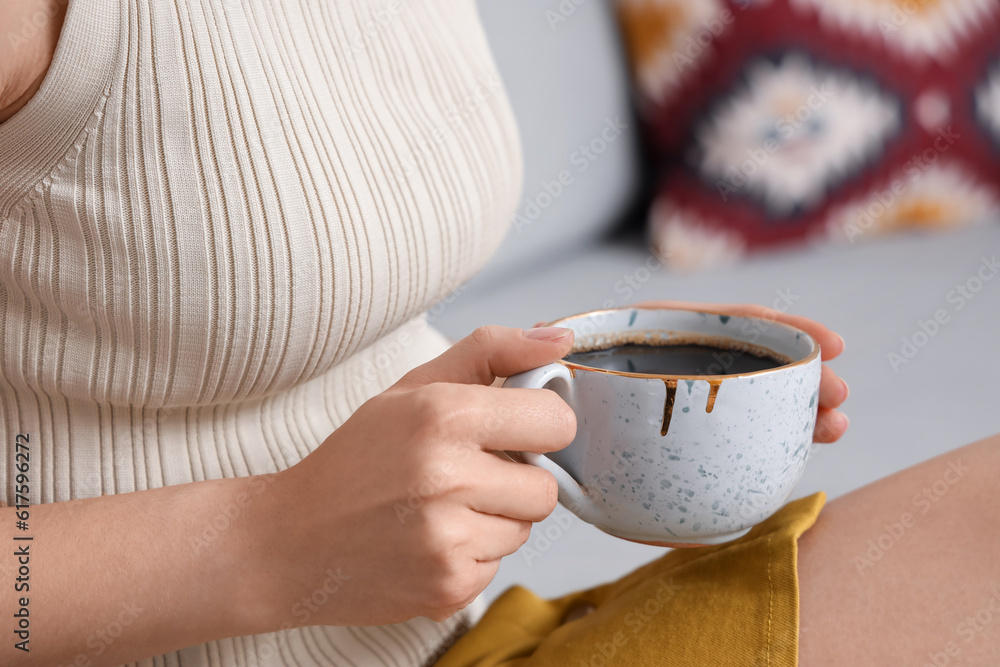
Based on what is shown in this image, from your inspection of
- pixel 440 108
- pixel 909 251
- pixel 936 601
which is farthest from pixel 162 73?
pixel 909 251

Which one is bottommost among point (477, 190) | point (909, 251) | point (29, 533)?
point (909, 251)

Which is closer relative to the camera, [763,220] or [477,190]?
[477,190]

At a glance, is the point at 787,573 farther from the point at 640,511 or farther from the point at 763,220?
the point at 763,220

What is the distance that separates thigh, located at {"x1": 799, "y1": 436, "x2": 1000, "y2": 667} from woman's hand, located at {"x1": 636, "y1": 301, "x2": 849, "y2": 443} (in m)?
0.05

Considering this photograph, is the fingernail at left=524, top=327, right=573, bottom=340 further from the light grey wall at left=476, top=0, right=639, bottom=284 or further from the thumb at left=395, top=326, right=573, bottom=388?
the light grey wall at left=476, top=0, right=639, bottom=284

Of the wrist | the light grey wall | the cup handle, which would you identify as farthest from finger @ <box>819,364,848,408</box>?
the light grey wall

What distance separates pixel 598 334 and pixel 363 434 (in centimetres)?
16

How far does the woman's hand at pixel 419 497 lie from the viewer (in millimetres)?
357

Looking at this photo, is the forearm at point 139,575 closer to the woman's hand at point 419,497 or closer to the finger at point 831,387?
the woman's hand at point 419,497

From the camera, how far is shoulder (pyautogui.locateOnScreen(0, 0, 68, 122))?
15.2 inches

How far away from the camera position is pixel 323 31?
492mm

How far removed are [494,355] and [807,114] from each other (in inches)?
39.5

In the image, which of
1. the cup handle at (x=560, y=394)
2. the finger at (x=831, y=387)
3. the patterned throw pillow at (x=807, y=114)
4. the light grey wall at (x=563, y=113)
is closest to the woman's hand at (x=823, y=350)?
the finger at (x=831, y=387)

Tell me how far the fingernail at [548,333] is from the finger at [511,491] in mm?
61
